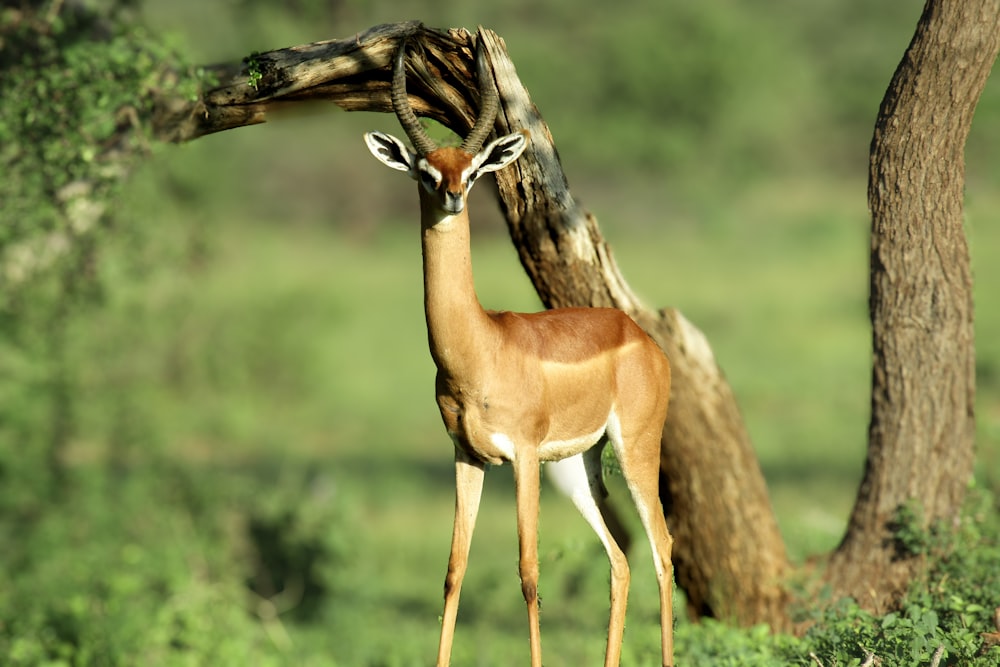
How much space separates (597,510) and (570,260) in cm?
164

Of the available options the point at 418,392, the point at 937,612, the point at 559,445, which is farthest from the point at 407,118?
the point at 418,392

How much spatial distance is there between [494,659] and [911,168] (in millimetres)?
4721

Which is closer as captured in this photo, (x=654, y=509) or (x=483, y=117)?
(x=483, y=117)

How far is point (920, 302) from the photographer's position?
6016 mm

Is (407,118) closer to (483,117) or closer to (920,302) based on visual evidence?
(483,117)

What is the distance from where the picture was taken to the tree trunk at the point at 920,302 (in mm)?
5586

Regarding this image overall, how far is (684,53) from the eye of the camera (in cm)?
3578

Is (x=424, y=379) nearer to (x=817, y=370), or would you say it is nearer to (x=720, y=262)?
(x=817, y=370)

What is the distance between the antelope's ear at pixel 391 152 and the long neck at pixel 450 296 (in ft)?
0.39

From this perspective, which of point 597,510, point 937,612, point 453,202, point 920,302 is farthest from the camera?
point 920,302

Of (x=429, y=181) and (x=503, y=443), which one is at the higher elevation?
(x=429, y=181)

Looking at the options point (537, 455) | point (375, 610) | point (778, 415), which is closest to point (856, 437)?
point (778, 415)

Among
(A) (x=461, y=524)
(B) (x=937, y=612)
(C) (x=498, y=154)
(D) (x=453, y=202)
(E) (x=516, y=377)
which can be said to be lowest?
(B) (x=937, y=612)

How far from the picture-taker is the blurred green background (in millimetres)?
10062
